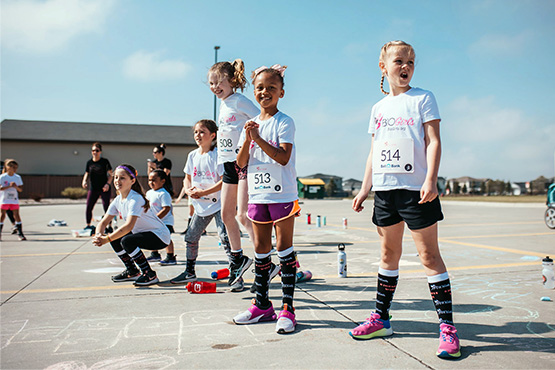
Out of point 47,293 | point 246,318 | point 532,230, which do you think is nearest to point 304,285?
point 246,318

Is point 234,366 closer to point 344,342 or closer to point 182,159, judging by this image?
point 344,342

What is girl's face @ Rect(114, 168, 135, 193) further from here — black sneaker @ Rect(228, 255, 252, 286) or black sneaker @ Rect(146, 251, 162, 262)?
black sneaker @ Rect(146, 251, 162, 262)

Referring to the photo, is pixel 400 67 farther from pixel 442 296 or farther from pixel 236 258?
pixel 236 258

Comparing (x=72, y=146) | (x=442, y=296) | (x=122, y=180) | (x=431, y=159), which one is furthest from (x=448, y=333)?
(x=72, y=146)

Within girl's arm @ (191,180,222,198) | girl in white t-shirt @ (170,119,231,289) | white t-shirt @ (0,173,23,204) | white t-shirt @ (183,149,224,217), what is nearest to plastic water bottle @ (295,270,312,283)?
girl in white t-shirt @ (170,119,231,289)

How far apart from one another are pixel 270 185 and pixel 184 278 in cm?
217

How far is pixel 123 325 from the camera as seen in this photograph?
10.6 ft

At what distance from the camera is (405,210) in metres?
2.77

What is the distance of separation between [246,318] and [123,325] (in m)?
0.94

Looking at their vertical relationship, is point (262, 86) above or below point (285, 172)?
above

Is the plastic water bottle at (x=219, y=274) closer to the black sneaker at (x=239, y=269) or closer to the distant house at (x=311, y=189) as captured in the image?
the black sneaker at (x=239, y=269)

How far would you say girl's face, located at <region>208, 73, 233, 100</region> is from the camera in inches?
173

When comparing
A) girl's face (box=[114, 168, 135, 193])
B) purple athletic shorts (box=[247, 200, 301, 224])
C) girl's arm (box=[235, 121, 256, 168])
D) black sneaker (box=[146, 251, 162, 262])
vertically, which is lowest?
black sneaker (box=[146, 251, 162, 262])

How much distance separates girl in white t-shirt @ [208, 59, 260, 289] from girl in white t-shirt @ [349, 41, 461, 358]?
1.62 m
